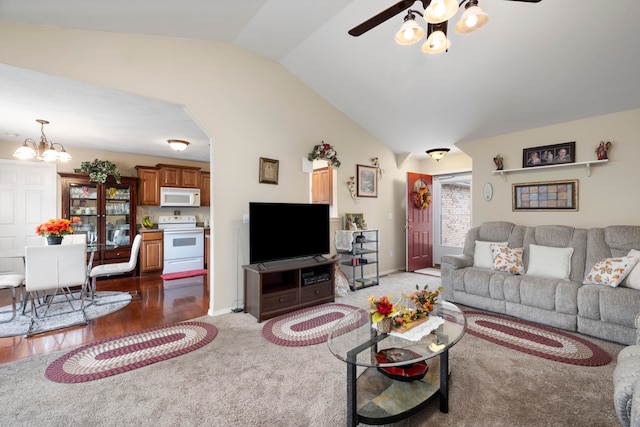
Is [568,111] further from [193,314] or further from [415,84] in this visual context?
[193,314]

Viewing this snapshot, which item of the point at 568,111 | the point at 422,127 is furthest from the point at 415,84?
the point at 568,111

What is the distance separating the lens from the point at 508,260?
11.8 feet

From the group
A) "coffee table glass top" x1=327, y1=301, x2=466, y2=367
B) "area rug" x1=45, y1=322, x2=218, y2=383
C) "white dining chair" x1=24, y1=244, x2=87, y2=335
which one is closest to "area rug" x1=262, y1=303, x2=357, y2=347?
"area rug" x1=45, y1=322, x2=218, y2=383

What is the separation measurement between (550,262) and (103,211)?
687 cm

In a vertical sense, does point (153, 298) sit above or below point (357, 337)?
below

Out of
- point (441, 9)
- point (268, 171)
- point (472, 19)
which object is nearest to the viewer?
point (441, 9)

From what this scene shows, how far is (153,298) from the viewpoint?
13.4 feet

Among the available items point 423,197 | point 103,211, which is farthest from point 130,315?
point 423,197

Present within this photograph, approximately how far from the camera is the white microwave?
574 cm

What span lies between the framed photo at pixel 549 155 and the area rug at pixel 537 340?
222 cm

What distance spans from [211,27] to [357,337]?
3313 millimetres

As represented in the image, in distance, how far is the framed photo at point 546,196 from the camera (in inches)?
149

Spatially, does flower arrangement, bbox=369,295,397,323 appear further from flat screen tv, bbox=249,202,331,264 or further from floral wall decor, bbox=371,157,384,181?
floral wall decor, bbox=371,157,384,181

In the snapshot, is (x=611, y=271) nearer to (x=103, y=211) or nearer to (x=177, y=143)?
(x=177, y=143)
